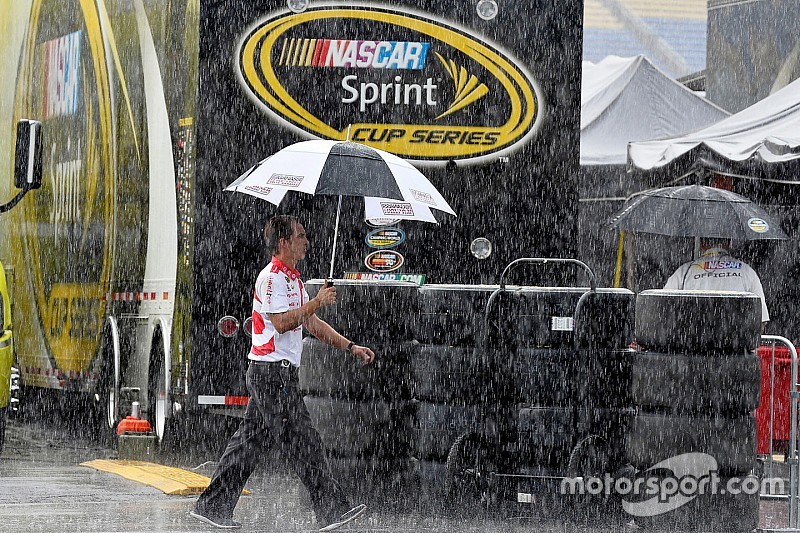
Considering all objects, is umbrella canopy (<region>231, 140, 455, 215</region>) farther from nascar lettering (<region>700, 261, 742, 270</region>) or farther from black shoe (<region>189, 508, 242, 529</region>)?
nascar lettering (<region>700, 261, 742, 270</region>)

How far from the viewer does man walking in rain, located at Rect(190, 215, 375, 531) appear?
8.77m

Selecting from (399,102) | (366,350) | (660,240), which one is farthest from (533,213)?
(660,240)

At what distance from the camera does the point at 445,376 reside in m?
9.67

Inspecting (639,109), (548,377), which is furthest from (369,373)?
(639,109)

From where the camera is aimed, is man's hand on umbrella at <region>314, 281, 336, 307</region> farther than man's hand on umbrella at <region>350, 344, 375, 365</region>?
No

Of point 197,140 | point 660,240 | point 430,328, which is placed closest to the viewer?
point 430,328

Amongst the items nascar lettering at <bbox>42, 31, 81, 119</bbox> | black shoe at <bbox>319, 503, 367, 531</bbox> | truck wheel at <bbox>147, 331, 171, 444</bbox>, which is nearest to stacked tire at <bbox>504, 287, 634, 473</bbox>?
black shoe at <bbox>319, 503, 367, 531</bbox>

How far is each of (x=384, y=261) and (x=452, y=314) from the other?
224 cm

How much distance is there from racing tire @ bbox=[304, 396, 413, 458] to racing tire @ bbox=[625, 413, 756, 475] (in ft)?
4.81

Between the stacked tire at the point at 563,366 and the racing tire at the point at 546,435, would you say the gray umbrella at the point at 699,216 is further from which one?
the racing tire at the point at 546,435

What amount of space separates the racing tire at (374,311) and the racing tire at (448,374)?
0.81 ft

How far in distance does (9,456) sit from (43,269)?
292cm

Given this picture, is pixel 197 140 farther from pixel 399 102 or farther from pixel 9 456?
pixel 9 456

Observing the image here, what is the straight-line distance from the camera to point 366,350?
30.3 feet
